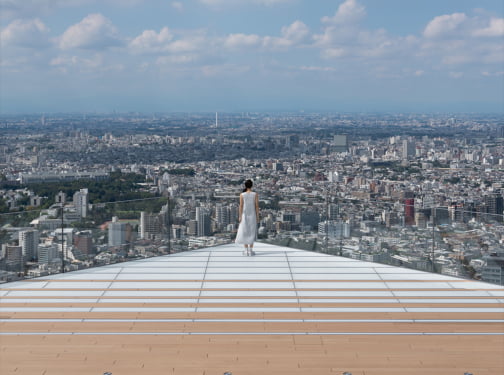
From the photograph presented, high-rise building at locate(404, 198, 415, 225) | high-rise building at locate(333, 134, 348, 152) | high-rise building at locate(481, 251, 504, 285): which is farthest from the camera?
high-rise building at locate(333, 134, 348, 152)

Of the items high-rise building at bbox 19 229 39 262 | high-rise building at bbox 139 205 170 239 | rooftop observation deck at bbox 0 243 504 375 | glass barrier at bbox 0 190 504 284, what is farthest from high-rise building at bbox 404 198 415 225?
high-rise building at bbox 19 229 39 262

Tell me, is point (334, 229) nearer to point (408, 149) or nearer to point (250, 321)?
point (250, 321)

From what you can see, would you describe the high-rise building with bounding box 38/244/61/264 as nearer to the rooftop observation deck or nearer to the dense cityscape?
the dense cityscape

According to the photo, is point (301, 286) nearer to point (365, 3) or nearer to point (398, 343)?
point (398, 343)

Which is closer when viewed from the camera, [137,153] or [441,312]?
[441,312]

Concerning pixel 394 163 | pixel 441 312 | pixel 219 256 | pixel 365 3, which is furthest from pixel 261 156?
pixel 441 312

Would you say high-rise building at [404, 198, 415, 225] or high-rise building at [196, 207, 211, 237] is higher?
high-rise building at [404, 198, 415, 225]
